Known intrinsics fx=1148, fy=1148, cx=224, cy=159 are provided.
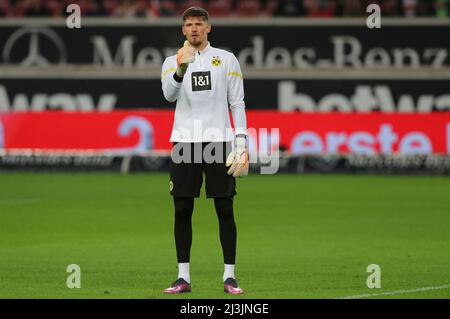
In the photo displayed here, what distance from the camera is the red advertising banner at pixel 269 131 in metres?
26.3

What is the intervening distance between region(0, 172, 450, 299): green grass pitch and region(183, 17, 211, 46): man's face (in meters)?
2.24

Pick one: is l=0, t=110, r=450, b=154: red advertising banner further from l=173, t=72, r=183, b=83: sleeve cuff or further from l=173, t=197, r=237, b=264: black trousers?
l=173, t=72, r=183, b=83: sleeve cuff

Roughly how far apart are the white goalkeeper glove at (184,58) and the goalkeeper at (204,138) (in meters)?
0.15

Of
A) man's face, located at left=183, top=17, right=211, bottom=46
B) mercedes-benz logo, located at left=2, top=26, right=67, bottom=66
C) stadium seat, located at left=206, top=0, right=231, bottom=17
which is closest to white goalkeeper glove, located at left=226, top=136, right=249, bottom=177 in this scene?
man's face, located at left=183, top=17, right=211, bottom=46

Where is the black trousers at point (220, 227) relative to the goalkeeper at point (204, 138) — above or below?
below

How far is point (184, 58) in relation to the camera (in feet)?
32.5

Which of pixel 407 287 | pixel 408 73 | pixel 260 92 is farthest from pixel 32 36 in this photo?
pixel 407 287

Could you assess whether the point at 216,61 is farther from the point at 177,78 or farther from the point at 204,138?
the point at 204,138

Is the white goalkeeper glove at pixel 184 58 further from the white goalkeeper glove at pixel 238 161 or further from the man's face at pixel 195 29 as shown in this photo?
the white goalkeeper glove at pixel 238 161

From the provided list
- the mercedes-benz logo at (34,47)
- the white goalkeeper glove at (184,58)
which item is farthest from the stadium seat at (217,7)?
the white goalkeeper glove at (184,58)

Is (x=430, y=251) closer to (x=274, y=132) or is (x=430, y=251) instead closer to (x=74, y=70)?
(x=274, y=132)

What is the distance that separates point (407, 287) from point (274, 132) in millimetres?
15644

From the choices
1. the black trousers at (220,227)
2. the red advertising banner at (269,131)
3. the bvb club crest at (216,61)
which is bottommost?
the black trousers at (220,227)

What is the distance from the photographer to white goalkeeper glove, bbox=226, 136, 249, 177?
33.2 ft
